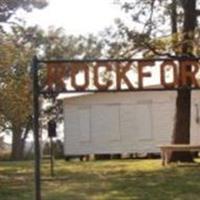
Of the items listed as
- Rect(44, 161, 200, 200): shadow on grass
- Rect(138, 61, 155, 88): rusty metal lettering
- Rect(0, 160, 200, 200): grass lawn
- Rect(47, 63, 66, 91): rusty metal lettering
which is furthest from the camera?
Rect(0, 160, 200, 200): grass lawn

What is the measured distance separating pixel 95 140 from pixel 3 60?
457 inches

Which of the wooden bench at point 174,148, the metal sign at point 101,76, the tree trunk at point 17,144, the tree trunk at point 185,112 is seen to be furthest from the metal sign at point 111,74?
the tree trunk at point 17,144

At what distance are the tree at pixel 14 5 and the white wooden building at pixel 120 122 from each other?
15.6 ft

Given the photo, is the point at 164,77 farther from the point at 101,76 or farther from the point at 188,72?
the point at 101,76

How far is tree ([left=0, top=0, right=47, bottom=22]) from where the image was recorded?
1430 inches

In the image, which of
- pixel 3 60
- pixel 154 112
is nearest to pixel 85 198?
pixel 3 60

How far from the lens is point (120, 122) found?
35.3 meters

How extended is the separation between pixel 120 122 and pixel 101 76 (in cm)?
2149

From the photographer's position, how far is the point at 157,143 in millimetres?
35000

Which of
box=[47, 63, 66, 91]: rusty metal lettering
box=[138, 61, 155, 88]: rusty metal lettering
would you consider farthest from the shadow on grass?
box=[47, 63, 66, 91]: rusty metal lettering

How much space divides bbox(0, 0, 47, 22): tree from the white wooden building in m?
4.77

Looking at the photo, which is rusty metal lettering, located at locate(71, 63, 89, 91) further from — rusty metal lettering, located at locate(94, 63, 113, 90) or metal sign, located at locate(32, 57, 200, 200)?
rusty metal lettering, located at locate(94, 63, 113, 90)

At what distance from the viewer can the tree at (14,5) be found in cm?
3632

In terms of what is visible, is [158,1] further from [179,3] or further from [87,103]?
[87,103]
